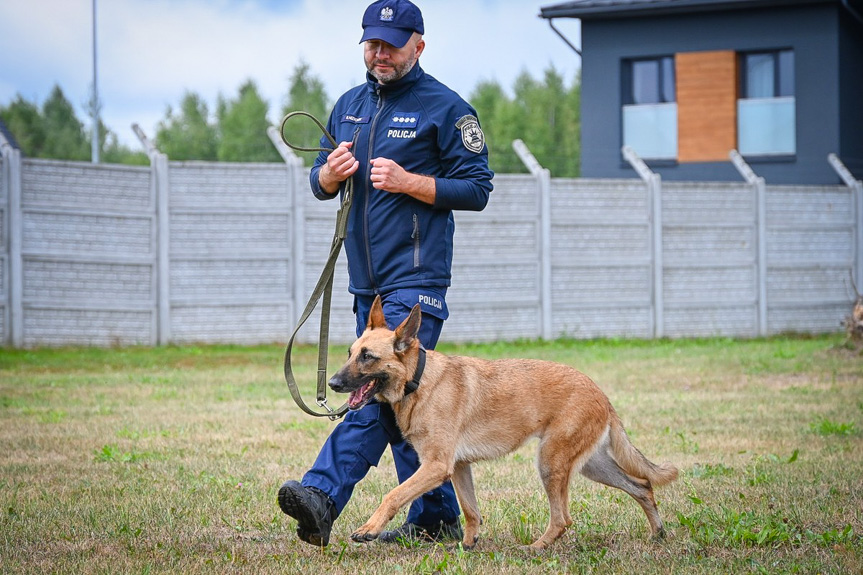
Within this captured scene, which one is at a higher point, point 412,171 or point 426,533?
point 412,171

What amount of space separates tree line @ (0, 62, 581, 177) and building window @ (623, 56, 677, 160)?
56.8ft

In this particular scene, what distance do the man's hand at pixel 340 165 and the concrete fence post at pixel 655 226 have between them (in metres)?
13.4

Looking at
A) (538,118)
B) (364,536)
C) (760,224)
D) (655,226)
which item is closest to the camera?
(364,536)

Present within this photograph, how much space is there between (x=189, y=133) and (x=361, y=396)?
2066 inches

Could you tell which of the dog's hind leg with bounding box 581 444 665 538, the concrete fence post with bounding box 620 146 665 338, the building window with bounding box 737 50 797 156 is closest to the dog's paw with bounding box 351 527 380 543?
the dog's hind leg with bounding box 581 444 665 538

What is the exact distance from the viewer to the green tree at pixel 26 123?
5400 centimetres

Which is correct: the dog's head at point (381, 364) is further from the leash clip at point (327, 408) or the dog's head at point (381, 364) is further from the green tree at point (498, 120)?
the green tree at point (498, 120)

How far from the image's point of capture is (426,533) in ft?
17.2

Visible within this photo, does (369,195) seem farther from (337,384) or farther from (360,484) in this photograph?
(360,484)

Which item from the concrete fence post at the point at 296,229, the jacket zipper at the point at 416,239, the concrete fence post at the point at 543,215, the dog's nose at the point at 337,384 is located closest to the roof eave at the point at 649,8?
the concrete fence post at the point at 543,215

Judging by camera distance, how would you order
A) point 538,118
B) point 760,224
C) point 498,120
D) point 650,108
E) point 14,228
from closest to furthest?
point 14,228 → point 760,224 → point 650,108 → point 498,120 → point 538,118

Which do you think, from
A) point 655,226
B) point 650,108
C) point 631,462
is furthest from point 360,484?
point 650,108

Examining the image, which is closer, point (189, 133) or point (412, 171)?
point (412, 171)

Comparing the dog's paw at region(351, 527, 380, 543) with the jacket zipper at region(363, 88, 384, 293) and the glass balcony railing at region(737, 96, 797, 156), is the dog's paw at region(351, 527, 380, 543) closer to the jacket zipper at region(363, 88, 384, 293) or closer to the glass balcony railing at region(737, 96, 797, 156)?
the jacket zipper at region(363, 88, 384, 293)
